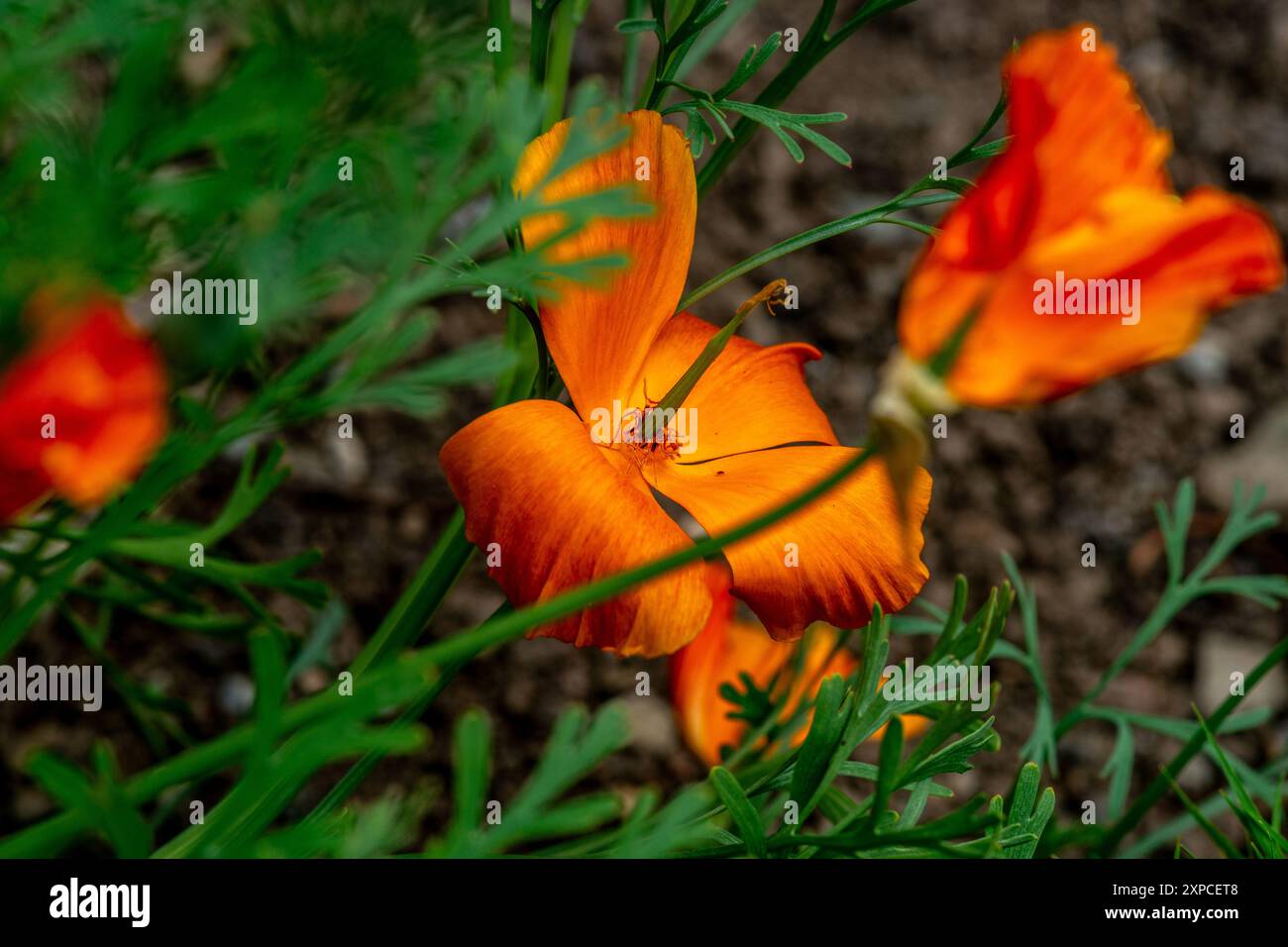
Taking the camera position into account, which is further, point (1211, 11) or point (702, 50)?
point (1211, 11)

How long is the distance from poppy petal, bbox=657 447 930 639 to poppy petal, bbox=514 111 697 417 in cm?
7

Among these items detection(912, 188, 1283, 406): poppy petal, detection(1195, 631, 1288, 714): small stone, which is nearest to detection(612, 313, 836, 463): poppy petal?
detection(912, 188, 1283, 406): poppy petal

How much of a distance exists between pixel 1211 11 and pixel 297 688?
117 centimetres

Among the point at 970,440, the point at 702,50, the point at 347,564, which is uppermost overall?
the point at 702,50

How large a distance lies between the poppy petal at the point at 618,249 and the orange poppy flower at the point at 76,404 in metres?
0.15

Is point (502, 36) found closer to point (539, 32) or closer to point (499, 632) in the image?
point (539, 32)

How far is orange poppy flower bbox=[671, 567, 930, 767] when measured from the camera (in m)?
0.65

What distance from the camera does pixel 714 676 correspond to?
2.36 feet

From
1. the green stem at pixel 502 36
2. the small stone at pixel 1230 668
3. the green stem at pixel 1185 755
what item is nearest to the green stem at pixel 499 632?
the green stem at pixel 502 36

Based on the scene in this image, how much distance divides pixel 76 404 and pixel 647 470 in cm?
26

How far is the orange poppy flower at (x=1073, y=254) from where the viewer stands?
0.28 meters

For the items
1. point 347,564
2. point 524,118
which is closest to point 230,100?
point 524,118

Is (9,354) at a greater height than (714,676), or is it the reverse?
(9,354)
